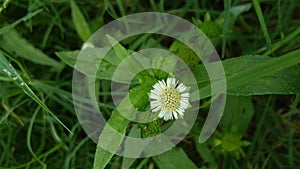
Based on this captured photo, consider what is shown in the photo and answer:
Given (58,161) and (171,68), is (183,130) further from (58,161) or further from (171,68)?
(58,161)

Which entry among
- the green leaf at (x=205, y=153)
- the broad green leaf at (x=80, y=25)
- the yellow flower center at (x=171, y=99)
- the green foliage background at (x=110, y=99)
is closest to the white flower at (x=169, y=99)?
the yellow flower center at (x=171, y=99)

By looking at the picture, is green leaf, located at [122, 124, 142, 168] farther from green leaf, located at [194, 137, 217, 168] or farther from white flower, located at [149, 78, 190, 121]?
green leaf, located at [194, 137, 217, 168]

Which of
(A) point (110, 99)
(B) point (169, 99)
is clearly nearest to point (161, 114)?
(B) point (169, 99)

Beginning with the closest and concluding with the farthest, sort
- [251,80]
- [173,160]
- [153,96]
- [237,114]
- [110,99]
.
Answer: [251,80]
[153,96]
[173,160]
[237,114]
[110,99]

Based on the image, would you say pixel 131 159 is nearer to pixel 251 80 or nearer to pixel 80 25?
pixel 251 80

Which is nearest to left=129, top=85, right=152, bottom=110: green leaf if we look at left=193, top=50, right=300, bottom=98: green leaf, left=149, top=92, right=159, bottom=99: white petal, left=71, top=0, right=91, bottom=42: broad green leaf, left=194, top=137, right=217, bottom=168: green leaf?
left=149, top=92, right=159, bottom=99: white petal

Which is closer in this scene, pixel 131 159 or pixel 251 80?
pixel 251 80
